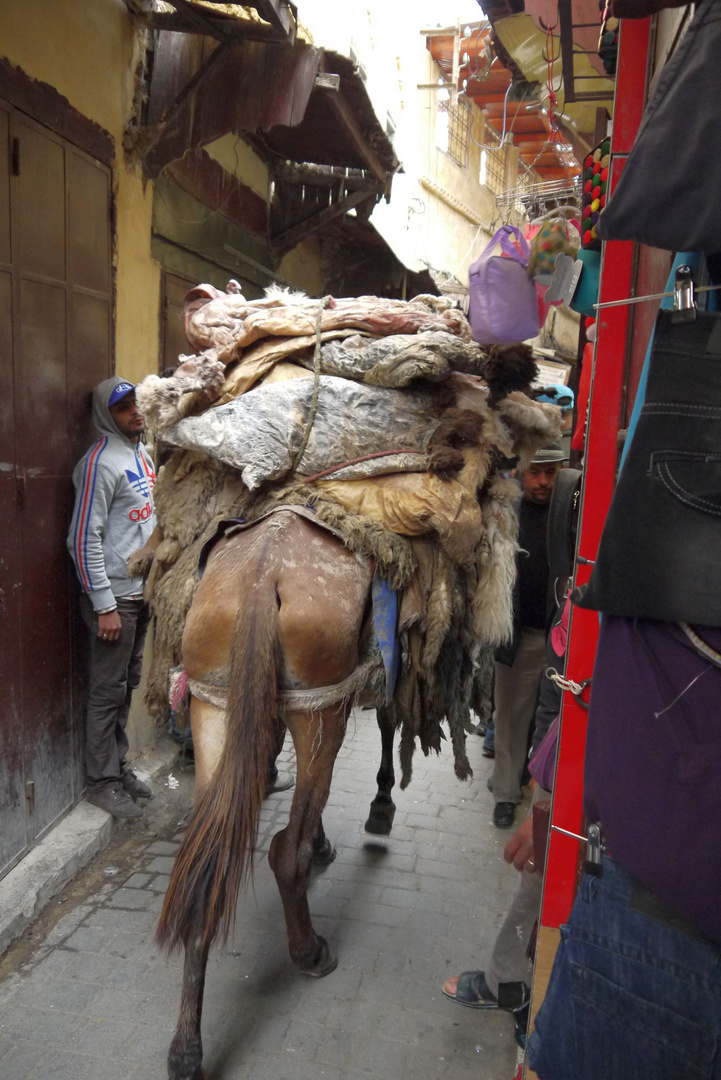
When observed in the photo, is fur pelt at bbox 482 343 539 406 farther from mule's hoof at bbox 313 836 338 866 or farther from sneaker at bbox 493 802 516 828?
sneaker at bbox 493 802 516 828

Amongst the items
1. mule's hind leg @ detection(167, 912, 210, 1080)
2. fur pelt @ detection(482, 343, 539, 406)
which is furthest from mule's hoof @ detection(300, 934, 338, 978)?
fur pelt @ detection(482, 343, 539, 406)

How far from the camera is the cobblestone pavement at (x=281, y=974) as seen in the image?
8.18 ft

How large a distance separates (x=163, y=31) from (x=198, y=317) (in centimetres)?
242

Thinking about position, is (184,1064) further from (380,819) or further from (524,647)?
(524,647)

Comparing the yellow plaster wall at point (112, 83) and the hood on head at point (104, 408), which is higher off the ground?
the yellow plaster wall at point (112, 83)

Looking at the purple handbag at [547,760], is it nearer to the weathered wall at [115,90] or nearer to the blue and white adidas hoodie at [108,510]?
the blue and white adidas hoodie at [108,510]

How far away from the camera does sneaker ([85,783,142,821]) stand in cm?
393

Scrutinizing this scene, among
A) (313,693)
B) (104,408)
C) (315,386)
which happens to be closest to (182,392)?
(315,386)

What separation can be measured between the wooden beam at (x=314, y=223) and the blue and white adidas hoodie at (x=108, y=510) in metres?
3.58

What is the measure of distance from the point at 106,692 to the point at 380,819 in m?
1.64

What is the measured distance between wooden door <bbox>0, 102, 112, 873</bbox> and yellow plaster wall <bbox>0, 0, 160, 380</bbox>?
20cm

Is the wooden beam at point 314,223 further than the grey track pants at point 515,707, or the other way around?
the wooden beam at point 314,223

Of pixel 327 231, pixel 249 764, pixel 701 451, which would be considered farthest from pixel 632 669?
pixel 327 231

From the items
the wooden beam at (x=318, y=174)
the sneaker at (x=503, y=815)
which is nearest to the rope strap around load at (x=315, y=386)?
the sneaker at (x=503, y=815)
